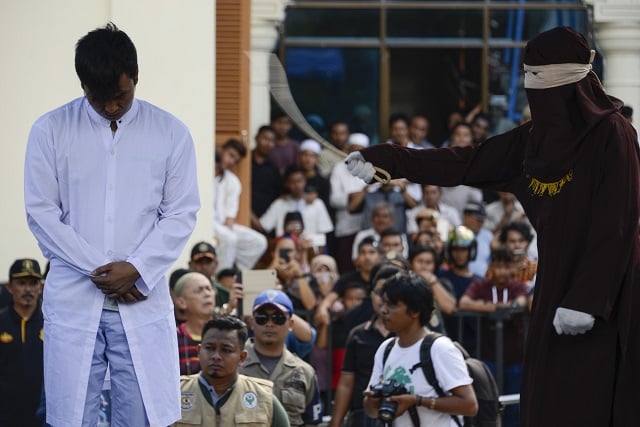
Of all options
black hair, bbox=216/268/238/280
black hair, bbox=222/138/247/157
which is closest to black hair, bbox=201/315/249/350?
black hair, bbox=216/268/238/280

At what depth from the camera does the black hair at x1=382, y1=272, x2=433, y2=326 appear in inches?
323

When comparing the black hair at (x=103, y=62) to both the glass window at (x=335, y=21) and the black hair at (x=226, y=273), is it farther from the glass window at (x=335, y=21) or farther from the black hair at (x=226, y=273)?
the glass window at (x=335, y=21)

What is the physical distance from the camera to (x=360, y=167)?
21.8 ft

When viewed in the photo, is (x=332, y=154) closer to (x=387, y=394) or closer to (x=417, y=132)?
(x=417, y=132)

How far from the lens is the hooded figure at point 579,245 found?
239 inches

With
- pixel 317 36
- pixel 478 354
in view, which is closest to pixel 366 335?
pixel 478 354

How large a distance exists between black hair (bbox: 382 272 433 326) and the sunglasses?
778 mm

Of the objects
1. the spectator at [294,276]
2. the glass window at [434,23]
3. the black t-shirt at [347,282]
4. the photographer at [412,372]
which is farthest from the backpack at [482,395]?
the glass window at [434,23]

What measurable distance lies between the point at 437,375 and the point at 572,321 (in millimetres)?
2107

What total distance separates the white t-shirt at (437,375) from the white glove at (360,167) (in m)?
1.69

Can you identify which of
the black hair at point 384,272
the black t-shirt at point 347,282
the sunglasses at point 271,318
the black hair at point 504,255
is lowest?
the black t-shirt at point 347,282

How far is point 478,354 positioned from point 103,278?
17.8ft

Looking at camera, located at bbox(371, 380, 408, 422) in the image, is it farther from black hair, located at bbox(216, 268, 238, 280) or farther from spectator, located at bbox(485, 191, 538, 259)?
spectator, located at bbox(485, 191, 538, 259)

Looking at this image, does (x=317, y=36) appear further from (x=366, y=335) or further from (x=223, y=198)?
(x=366, y=335)
